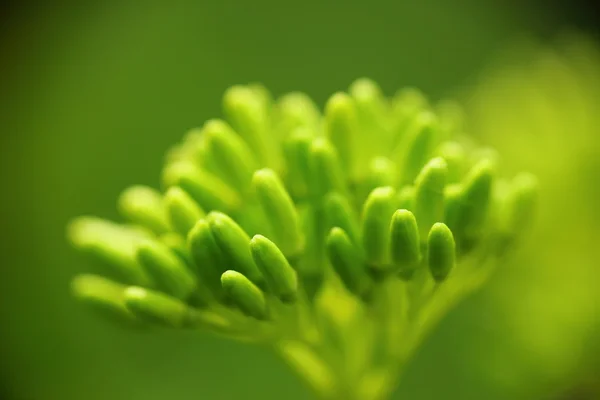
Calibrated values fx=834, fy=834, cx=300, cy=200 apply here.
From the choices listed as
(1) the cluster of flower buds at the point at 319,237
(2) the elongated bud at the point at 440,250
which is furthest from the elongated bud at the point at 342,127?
(2) the elongated bud at the point at 440,250

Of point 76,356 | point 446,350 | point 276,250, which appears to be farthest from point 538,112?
point 76,356

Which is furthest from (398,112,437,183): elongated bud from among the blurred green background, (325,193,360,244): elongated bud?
the blurred green background

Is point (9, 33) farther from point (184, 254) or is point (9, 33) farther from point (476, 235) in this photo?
point (476, 235)

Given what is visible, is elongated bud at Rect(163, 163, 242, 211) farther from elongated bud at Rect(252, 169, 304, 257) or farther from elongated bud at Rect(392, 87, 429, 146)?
elongated bud at Rect(392, 87, 429, 146)

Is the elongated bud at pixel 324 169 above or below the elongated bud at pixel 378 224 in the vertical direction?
above

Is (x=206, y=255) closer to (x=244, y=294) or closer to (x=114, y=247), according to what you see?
(x=244, y=294)

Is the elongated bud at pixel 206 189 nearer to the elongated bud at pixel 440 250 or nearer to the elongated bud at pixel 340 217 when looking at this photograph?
the elongated bud at pixel 340 217
